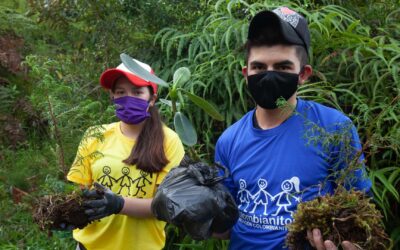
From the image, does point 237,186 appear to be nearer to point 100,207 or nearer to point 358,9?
point 100,207

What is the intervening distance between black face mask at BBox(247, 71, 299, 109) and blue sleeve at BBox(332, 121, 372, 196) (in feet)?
0.92

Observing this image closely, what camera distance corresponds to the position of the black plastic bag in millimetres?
2266

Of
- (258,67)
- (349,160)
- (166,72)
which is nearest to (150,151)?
(258,67)

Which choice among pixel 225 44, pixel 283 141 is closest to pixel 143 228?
pixel 283 141

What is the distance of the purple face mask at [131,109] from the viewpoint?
3032 mm

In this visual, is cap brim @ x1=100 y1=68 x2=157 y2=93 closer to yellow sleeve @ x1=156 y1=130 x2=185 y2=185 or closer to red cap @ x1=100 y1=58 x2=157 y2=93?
red cap @ x1=100 y1=58 x2=157 y2=93

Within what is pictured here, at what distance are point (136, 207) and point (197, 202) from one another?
2.14 feet

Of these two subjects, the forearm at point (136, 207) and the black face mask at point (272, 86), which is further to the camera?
the forearm at point (136, 207)

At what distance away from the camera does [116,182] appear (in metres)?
2.94

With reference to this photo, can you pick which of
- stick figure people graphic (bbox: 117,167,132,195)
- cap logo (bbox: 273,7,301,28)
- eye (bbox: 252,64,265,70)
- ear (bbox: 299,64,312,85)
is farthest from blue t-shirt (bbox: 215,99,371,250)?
stick figure people graphic (bbox: 117,167,132,195)

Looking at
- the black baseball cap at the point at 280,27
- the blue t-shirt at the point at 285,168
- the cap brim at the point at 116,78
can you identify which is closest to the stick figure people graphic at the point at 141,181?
the cap brim at the point at 116,78

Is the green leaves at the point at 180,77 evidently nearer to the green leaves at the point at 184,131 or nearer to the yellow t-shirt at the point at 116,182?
the green leaves at the point at 184,131

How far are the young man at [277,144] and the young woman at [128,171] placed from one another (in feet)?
1.95

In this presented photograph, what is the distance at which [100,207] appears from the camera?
8.91 feet
